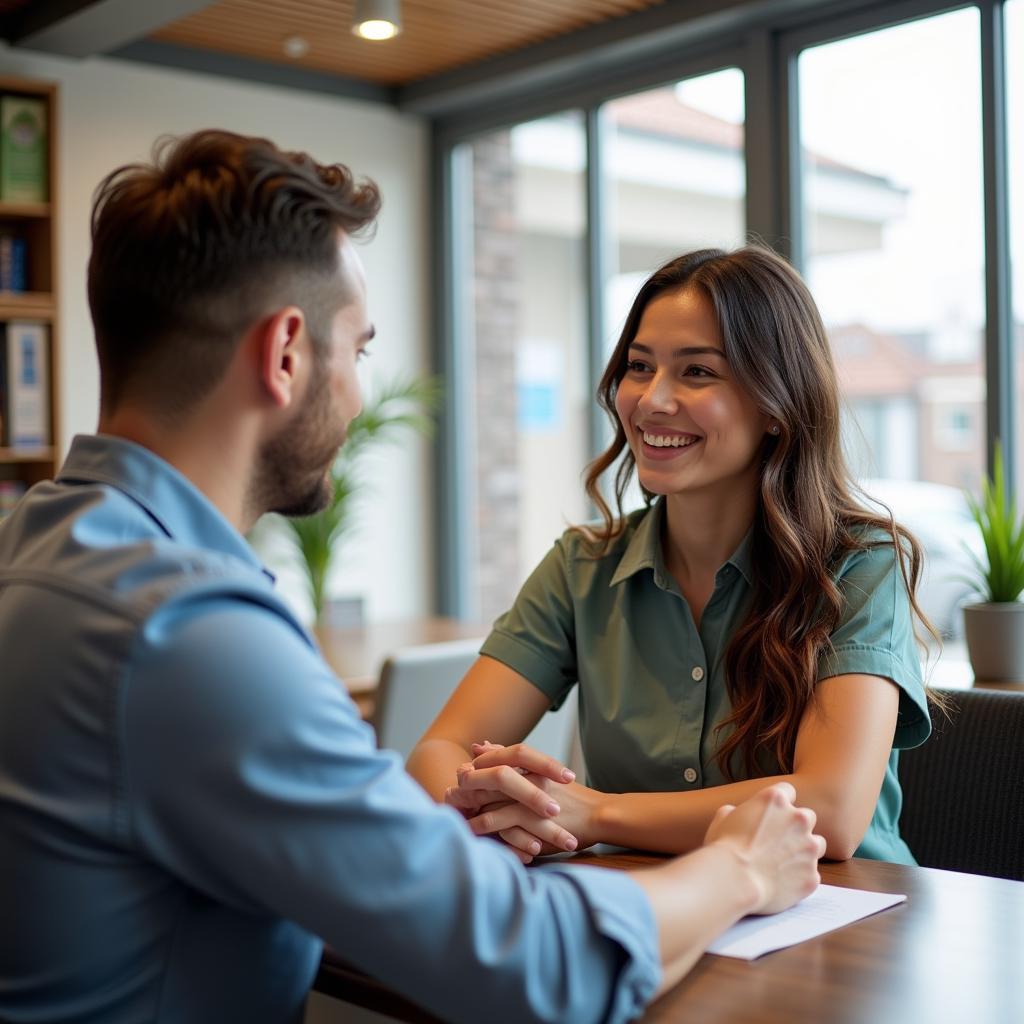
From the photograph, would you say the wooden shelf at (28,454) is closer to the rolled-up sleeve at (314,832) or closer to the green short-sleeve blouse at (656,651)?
the green short-sleeve blouse at (656,651)

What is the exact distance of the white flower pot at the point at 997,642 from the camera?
7.91 feet

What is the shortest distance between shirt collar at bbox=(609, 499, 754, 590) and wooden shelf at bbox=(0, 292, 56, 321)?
2746mm

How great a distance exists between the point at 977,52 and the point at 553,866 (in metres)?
2.99

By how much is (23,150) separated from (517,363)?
6.88 feet

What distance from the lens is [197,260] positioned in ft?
3.42

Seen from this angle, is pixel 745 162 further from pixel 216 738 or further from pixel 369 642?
pixel 216 738

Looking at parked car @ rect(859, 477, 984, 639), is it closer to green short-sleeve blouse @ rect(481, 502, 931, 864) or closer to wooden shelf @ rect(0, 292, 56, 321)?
green short-sleeve blouse @ rect(481, 502, 931, 864)

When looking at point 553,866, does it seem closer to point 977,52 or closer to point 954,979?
point 954,979

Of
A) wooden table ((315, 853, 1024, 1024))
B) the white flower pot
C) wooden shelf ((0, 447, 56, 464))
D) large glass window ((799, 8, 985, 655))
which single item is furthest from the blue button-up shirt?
wooden shelf ((0, 447, 56, 464))

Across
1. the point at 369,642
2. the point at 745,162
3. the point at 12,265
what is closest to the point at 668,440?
the point at 369,642

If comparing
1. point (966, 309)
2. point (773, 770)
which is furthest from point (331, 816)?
point (966, 309)

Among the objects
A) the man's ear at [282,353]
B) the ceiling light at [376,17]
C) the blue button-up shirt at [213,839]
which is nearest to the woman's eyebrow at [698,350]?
the man's ear at [282,353]

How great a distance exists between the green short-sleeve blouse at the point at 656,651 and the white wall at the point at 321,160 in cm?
269

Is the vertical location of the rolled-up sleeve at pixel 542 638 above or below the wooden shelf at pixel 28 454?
below
